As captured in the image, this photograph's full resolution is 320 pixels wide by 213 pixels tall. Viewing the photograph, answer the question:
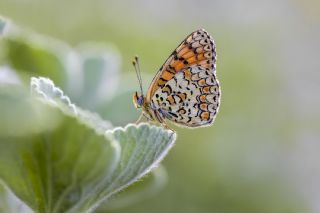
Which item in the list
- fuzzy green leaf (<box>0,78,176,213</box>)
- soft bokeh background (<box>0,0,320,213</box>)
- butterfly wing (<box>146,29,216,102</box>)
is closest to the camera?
fuzzy green leaf (<box>0,78,176,213</box>)

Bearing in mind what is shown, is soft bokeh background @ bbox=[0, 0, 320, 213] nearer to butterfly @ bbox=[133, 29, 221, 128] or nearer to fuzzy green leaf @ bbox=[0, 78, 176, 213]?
butterfly @ bbox=[133, 29, 221, 128]

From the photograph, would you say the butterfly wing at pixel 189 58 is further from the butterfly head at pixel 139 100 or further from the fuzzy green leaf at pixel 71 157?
the fuzzy green leaf at pixel 71 157

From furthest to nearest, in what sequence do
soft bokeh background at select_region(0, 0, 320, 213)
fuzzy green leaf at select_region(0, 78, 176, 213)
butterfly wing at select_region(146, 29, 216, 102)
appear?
soft bokeh background at select_region(0, 0, 320, 213) → butterfly wing at select_region(146, 29, 216, 102) → fuzzy green leaf at select_region(0, 78, 176, 213)

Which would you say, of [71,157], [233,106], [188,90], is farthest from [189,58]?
[233,106]

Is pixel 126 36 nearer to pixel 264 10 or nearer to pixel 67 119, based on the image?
pixel 264 10

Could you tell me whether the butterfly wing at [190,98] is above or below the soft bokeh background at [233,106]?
below

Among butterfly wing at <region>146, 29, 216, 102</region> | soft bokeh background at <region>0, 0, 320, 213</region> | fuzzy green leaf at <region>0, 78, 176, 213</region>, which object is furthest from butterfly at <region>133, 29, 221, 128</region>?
soft bokeh background at <region>0, 0, 320, 213</region>

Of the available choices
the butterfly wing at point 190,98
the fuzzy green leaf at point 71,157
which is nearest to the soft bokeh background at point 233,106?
the butterfly wing at point 190,98

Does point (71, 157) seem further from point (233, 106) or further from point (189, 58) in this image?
point (233, 106)
